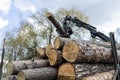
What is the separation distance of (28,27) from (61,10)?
2826 mm

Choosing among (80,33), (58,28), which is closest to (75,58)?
(58,28)

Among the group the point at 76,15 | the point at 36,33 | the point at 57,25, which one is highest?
the point at 76,15

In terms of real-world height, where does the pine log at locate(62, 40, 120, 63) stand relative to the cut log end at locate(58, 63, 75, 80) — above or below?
above

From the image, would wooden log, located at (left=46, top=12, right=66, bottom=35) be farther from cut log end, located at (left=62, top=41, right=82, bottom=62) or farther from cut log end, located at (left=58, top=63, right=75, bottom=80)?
cut log end, located at (left=58, top=63, right=75, bottom=80)

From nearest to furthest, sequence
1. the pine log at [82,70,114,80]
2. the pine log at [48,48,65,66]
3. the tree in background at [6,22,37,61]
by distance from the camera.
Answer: the pine log at [82,70,114,80]
the pine log at [48,48,65,66]
the tree in background at [6,22,37,61]

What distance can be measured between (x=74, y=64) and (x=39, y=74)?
3.04 feet

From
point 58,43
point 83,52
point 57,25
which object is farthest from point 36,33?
point 83,52

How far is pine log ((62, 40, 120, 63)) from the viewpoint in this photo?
610cm

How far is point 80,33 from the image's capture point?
65.8ft

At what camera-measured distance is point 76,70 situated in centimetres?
605

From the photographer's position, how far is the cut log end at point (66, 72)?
6082mm

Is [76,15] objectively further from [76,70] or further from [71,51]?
[76,70]

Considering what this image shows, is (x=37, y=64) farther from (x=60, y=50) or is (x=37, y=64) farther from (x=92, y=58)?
(x=92, y=58)

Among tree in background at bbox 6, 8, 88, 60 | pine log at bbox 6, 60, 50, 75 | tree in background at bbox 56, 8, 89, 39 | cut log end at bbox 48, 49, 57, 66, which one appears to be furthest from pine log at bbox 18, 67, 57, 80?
tree in background at bbox 56, 8, 89, 39
